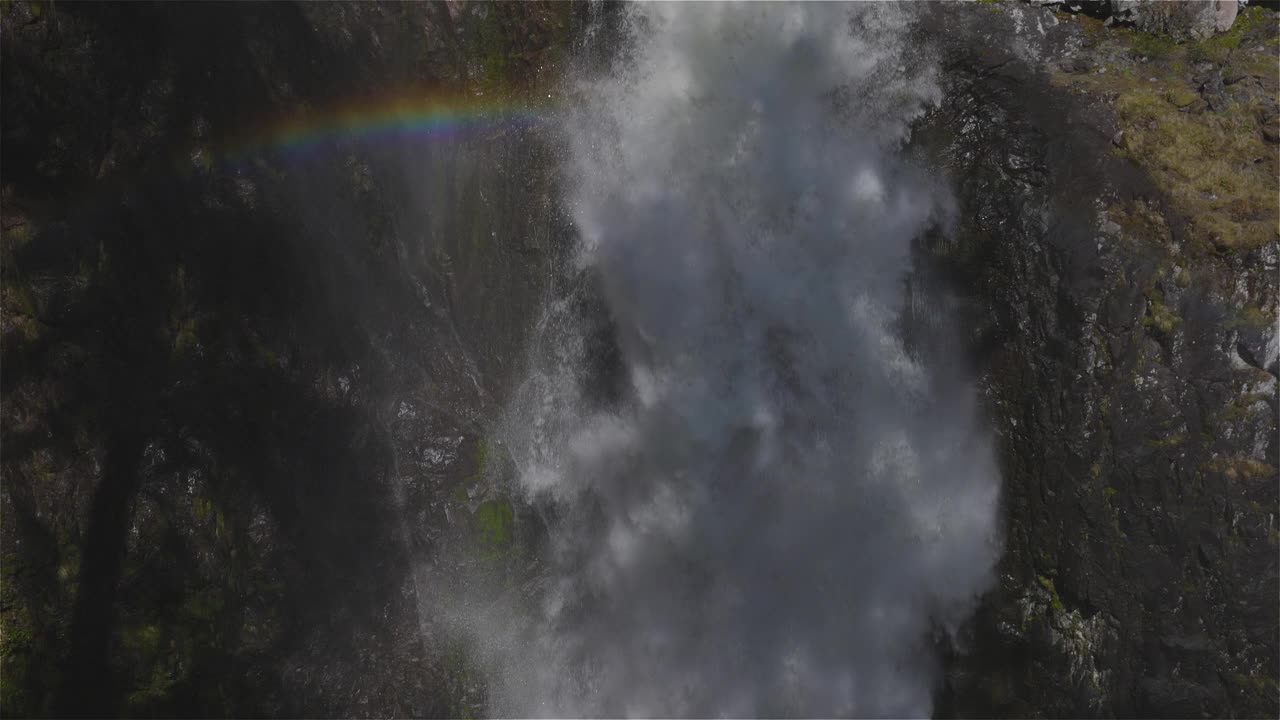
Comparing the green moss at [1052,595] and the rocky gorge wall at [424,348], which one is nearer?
the rocky gorge wall at [424,348]

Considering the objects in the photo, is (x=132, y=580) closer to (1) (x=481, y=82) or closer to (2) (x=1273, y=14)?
(1) (x=481, y=82)

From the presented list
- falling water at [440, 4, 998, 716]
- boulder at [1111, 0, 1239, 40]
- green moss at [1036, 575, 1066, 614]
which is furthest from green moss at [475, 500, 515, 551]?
boulder at [1111, 0, 1239, 40]

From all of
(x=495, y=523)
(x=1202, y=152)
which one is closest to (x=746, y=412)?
(x=495, y=523)

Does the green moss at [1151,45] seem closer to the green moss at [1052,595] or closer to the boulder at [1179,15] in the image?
the boulder at [1179,15]

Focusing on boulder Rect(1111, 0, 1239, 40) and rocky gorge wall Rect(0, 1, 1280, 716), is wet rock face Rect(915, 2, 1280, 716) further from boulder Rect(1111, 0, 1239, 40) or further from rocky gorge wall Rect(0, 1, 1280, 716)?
boulder Rect(1111, 0, 1239, 40)

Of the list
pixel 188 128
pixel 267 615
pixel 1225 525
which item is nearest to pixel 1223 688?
pixel 1225 525

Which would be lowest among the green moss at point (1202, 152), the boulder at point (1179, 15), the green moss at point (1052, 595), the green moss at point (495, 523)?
the green moss at point (1052, 595)

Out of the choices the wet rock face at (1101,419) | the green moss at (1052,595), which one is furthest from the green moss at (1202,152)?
the green moss at (1052,595)
